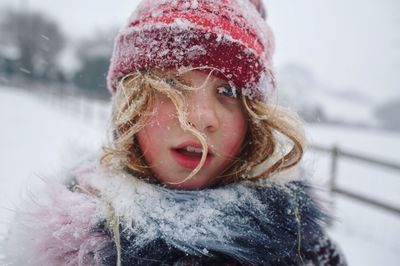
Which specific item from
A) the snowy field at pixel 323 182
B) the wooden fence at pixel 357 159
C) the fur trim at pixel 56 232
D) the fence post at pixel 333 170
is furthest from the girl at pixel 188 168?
the fence post at pixel 333 170

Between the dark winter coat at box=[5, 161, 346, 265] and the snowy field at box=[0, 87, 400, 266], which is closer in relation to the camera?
the dark winter coat at box=[5, 161, 346, 265]

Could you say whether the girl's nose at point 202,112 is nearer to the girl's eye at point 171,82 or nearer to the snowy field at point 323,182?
the girl's eye at point 171,82

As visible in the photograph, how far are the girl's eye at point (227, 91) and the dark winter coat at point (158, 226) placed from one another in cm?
27

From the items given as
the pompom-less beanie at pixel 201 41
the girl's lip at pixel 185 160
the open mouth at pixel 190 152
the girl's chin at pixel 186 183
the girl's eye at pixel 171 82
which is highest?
the pompom-less beanie at pixel 201 41

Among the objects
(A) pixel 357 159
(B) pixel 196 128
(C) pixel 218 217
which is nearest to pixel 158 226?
(C) pixel 218 217

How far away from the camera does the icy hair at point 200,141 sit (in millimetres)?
926

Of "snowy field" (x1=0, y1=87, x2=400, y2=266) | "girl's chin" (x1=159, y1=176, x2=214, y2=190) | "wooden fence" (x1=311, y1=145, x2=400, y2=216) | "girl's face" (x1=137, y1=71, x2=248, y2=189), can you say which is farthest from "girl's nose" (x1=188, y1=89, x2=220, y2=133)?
"wooden fence" (x1=311, y1=145, x2=400, y2=216)

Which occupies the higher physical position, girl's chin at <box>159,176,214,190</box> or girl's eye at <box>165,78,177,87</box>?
girl's eye at <box>165,78,177,87</box>

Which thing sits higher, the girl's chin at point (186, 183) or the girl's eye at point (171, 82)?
the girl's eye at point (171, 82)

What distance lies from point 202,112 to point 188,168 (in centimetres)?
17

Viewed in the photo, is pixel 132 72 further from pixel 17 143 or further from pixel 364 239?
pixel 17 143

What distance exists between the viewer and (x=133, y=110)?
3.12ft

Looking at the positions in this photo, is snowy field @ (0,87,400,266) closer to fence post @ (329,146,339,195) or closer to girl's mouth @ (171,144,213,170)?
fence post @ (329,146,339,195)

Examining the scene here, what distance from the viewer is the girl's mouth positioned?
2.94ft
